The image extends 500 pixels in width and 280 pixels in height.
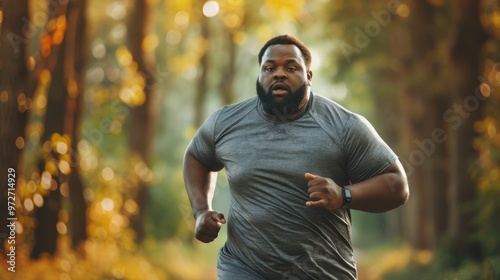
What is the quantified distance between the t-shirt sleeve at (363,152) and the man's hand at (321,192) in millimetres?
409

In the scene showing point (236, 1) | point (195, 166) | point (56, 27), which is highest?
point (236, 1)

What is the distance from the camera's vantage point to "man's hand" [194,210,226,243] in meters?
5.30

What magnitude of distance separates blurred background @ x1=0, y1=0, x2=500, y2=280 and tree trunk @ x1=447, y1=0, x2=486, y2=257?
2cm

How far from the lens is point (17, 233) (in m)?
12.1

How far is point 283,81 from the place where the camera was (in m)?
5.34

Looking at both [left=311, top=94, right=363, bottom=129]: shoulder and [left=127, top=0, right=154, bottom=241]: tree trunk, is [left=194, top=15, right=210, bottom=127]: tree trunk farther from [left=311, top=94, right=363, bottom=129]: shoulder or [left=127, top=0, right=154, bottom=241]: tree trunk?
[left=311, top=94, right=363, bottom=129]: shoulder

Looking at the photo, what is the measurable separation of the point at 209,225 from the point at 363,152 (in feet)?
3.17

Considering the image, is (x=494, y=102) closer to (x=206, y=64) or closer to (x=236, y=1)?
(x=236, y=1)

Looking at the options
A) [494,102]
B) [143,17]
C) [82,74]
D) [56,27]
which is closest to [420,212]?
[494,102]

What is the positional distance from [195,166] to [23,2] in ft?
16.1

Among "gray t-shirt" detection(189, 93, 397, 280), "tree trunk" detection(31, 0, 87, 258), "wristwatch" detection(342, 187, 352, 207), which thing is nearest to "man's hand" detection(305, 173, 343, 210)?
"wristwatch" detection(342, 187, 352, 207)

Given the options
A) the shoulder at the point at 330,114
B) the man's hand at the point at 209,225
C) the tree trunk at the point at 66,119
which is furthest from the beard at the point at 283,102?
the tree trunk at the point at 66,119

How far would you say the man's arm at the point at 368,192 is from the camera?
4840 mm

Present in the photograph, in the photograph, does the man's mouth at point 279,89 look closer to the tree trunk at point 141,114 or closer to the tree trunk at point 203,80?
the tree trunk at point 141,114
